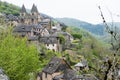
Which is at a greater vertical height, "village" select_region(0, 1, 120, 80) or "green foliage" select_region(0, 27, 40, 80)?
"green foliage" select_region(0, 27, 40, 80)

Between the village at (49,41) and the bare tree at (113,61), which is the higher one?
the bare tree at (113,61)

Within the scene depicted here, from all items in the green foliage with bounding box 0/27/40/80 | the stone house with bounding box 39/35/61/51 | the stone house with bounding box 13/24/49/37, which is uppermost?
the green foliage with bounding box 0/27/40/80

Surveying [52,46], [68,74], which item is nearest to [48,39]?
[52,46]

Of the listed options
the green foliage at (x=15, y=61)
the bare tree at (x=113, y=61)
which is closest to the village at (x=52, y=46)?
the green foliage at (x=15, y=61)

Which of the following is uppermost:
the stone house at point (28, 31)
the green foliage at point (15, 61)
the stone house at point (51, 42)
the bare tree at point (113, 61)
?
the bare tree at point (113, 61)

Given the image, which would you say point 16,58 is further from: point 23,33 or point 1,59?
point 23,33

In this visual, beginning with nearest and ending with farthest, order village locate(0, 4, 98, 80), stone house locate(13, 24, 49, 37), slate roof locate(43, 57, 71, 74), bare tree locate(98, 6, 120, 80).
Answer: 1. bare tree locate(98, 6, 120, 80)
2. village locate(0, 4, 98, 80)
3. slate roof locate(43, 57, 71, 74)
4. stone house locate(13, 24, 49, 37)

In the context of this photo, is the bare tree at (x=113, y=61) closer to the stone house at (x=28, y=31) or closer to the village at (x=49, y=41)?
the village at (x=49, y=41)

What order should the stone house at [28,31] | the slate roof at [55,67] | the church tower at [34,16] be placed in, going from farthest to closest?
the church tower at [34,16]
the stone house at [28,31]
the slate roof at [55,67]

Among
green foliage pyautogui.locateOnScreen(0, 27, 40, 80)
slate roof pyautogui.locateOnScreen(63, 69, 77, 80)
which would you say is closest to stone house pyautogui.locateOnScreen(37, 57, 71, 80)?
slate roof pyautogui.locateOnScreen(63, 69, 77, 80)

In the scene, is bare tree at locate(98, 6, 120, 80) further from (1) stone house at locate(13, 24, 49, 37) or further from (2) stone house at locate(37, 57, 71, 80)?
(1) stone house at locate(13, 24, 49, 37)

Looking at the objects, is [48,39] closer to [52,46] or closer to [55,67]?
[52,46]

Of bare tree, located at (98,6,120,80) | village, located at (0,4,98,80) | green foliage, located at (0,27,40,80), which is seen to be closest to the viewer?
bare tree, located at (98,6,120,80)

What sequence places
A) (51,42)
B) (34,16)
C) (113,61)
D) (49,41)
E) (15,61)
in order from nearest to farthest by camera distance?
(113,61)
(15,61)
(51,42)
(49,41)
(34,16)
